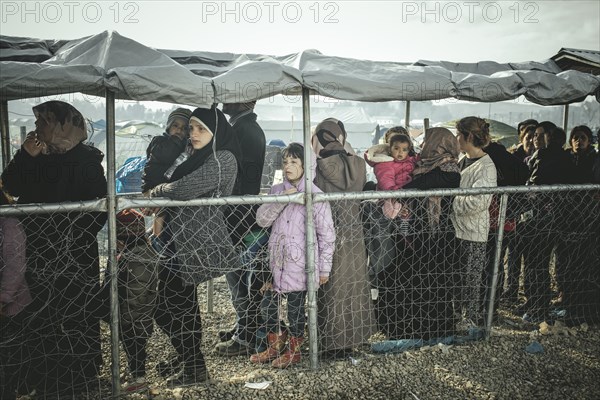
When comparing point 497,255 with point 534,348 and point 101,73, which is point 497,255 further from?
point 101,73

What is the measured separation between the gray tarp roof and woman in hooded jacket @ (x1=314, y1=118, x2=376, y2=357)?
0.72 m

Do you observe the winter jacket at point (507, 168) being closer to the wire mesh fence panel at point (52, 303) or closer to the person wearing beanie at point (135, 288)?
the person wearing beanie at point (135, 288)

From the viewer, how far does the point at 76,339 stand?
361 centimetres

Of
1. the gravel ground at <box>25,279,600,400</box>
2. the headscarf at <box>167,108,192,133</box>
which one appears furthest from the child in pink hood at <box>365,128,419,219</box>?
the headscarf at <box>167,108,192,133</box>

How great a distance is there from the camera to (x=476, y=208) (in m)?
4.31

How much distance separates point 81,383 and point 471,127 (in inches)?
167

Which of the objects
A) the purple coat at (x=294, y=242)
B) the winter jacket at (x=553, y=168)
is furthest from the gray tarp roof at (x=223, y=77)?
the purple coat at (x=294, y=242)

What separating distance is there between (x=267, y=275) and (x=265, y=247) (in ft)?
0.98

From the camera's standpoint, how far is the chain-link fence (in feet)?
11.3

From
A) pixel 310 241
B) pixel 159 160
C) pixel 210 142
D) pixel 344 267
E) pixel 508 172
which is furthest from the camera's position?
pixel 508 172

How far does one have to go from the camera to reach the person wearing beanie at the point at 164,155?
379 centimetres

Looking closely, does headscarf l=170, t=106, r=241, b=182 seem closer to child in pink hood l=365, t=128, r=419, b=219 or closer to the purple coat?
the purple coat

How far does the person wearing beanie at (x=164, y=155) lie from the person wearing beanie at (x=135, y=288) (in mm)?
163

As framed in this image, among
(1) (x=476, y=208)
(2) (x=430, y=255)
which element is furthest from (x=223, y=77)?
(1) (x=476, y=208)
